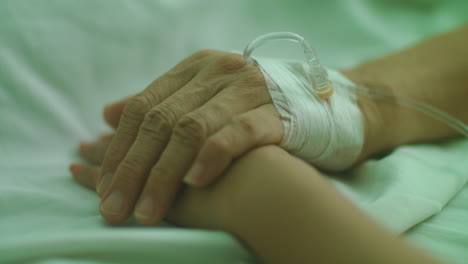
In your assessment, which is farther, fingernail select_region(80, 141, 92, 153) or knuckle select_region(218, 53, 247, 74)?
fingernail select_region(80, 141, 92, 153)

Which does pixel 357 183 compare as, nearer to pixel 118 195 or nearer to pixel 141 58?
pixel 118 195

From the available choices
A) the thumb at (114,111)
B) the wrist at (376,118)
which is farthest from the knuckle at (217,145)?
the wrist at (376,118)

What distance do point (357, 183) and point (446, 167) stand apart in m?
0.23

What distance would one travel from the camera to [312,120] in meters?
0.73

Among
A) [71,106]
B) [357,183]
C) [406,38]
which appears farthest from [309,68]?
[406,38]

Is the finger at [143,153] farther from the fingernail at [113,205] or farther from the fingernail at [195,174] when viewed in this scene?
the fingernail at [195,174]

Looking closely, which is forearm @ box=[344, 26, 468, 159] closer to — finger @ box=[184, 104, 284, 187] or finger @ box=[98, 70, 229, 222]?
finger @ box=[184, 104, 284, 187]

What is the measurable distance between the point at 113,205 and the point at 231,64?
0.40 meters

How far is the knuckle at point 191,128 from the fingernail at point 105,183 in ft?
0.61

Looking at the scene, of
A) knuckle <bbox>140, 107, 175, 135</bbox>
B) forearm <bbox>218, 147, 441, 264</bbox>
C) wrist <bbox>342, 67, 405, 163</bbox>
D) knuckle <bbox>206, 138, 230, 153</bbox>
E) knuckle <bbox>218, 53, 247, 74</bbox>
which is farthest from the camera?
wrist <bbox>342, 67, 405, 163</bbox>

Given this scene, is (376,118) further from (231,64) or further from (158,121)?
(158,121)

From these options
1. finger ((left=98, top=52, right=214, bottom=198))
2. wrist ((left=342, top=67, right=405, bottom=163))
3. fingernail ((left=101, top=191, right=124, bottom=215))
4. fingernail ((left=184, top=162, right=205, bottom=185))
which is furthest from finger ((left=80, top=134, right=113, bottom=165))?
wrist ((left=342, top=67, right=405, bottom=163))

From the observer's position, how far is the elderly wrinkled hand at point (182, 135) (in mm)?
620

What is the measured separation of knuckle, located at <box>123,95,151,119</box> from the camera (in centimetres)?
76
